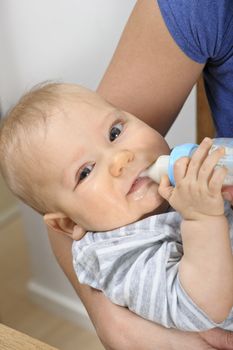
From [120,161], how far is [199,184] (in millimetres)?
172

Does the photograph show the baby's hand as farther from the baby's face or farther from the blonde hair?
the blonde hair

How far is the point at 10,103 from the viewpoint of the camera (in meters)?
1.93

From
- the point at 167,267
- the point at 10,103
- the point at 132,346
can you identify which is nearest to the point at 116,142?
the point at 167,267

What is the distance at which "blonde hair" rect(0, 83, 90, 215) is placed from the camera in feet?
3.15

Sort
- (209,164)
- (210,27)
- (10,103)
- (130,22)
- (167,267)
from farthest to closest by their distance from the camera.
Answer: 1. (10,103)
2. (130,22)
3. (210,27)
4. (167,267)
5. (209,164)

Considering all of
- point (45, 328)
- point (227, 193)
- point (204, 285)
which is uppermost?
point (227, 193)

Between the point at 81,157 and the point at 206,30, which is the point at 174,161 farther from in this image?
the point at 206,30

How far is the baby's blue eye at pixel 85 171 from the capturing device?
36.7 inches

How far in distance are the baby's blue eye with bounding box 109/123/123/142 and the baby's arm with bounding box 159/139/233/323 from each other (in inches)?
6.6

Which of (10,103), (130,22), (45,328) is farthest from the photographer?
(45,328)

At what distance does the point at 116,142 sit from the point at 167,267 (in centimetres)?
21

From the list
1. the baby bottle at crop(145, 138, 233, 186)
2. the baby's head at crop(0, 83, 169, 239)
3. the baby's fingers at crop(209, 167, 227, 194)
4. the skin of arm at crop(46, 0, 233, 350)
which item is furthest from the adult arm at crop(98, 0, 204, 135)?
the baby's fingers at crop(209, 167, 227, 194)

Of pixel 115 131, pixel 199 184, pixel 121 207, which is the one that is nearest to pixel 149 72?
pixel 115 131

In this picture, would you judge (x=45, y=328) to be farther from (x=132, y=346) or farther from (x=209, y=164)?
(x=209, y=164)
